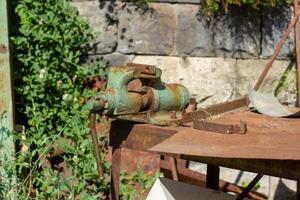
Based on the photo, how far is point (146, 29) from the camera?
11.4 ft

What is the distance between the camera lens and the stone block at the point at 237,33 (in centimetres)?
361

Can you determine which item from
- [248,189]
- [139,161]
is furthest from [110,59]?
[248,189]

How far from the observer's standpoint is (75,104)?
132 inches

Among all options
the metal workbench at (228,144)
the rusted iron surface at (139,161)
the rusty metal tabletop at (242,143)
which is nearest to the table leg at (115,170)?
the metal workbench at (228,144)

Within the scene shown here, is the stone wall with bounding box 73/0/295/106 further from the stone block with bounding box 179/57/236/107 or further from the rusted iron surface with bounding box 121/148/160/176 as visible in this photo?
the rusted iron surface with bounding box 121/148/160/176

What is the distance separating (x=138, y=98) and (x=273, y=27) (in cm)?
185

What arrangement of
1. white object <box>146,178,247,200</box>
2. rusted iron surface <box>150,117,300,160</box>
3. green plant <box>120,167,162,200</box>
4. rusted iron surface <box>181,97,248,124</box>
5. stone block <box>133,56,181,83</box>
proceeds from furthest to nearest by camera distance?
stone block <box>133,56,181,83</box> → green plant <box>120,167,162,200</box> → white object <box>146,178,247,200</box> → rusted iron surface <box>181,97,248,124</box> → rusted iron surface <box>150,117,300,160</box>

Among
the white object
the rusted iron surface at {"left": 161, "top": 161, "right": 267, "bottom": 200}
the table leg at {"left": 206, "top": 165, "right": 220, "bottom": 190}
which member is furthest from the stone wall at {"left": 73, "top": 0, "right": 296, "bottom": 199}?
the white object

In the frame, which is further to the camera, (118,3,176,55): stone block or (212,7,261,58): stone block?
(212,7,261,58): stone block

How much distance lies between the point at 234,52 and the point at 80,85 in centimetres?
97

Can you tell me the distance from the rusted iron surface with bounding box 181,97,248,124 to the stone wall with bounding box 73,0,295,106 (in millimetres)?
1063

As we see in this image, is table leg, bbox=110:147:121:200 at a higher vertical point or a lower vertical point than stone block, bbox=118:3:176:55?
lower

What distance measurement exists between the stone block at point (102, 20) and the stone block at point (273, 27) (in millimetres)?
947

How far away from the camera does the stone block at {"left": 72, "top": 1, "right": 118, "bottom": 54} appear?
3.41 metres
